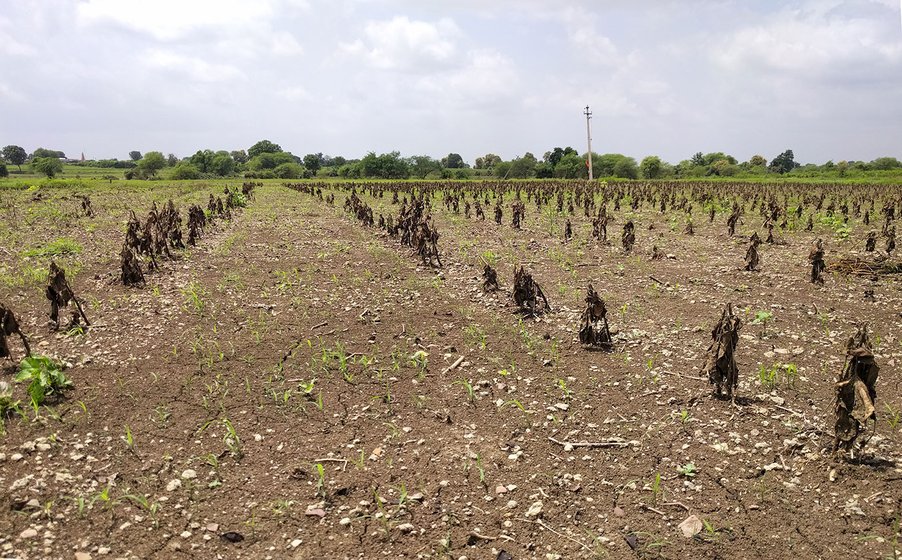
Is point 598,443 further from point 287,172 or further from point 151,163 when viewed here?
point 151,163

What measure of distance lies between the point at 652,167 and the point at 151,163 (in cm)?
9281

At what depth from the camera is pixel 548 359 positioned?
23.2ft

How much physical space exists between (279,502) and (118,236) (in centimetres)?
1561

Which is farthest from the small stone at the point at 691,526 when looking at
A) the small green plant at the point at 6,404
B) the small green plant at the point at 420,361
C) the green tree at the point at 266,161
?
the green tree at the point at 266,161

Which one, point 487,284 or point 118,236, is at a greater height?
point 118,236

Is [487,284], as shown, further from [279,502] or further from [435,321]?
[279,502]

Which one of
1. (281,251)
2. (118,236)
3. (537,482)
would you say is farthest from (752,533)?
(118,236)

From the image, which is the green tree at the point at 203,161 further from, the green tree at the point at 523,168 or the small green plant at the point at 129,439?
the small green plant at the point at 129,439

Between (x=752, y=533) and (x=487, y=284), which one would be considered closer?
(x=752, y=533)

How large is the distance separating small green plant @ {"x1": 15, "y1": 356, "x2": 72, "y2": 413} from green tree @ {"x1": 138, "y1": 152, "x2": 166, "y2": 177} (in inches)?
4135

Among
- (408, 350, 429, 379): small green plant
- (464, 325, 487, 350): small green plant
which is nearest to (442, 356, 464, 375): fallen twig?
(408, 350, 429, 379): small green plant

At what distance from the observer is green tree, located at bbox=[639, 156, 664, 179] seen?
266ft

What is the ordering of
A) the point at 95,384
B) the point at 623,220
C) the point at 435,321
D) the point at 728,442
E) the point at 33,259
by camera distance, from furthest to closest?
the point at 623,220 → the point at 33,259 → the point at 435,321 → the point at 95,384 → the point at 728,442

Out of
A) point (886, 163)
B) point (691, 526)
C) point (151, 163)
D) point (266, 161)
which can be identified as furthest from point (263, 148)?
point (691, 526)
